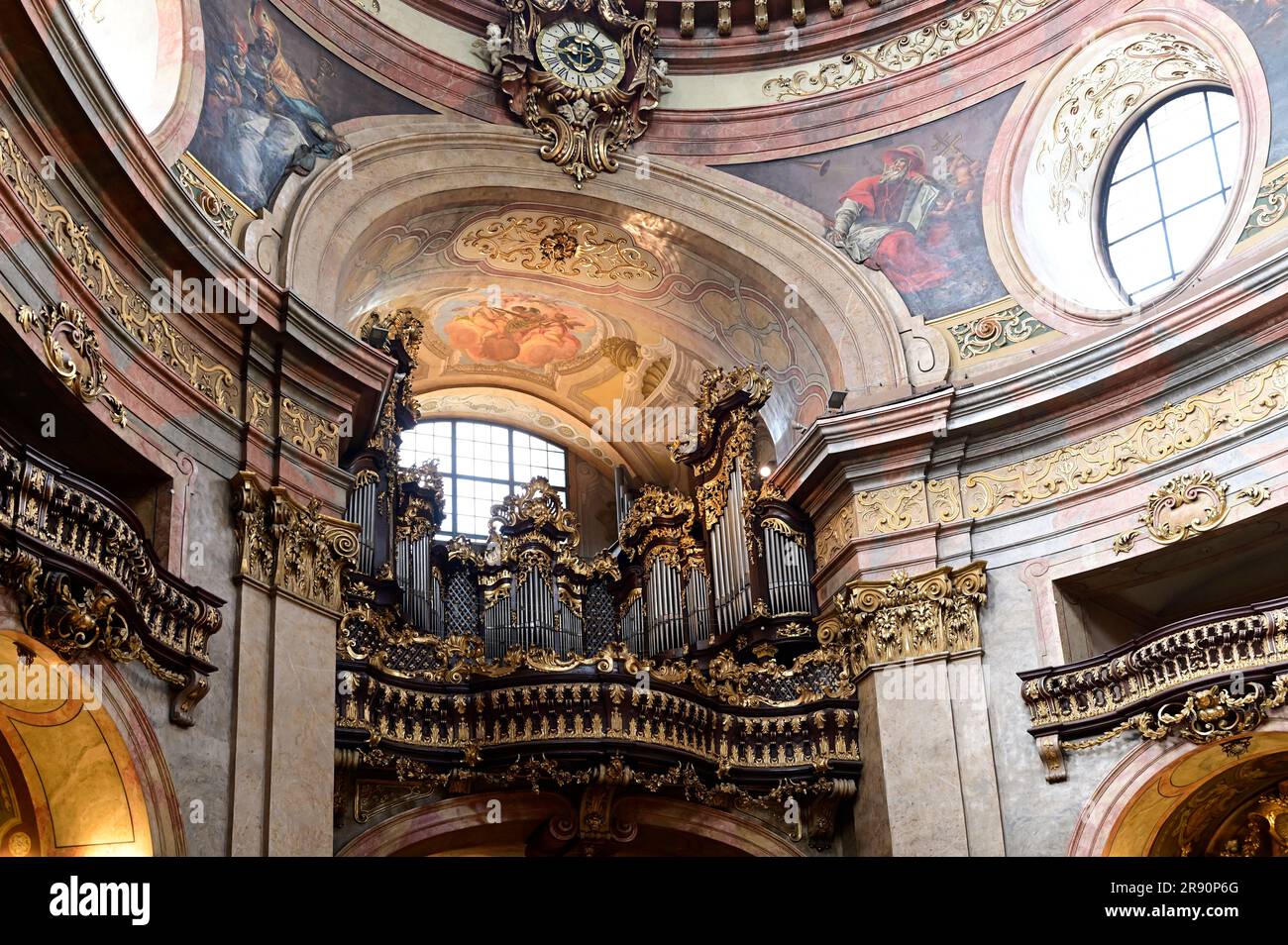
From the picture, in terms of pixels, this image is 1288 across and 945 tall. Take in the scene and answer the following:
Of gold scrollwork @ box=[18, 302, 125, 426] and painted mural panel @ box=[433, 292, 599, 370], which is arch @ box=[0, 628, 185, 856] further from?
painted mural panel @ box=[433, 292, 599, 370]

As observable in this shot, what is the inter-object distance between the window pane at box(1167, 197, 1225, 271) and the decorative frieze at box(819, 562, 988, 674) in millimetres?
3633

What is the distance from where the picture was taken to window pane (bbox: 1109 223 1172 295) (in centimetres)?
1492

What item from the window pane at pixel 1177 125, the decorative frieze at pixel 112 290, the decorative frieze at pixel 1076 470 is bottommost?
the decorative frieze at pixel 1076 470

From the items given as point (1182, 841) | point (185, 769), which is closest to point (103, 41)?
point (185, 769)

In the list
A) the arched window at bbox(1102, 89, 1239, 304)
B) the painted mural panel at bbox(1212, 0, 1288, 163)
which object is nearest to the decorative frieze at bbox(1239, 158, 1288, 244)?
the painted mural panel at bbox(1212, 0, 1288, 163)

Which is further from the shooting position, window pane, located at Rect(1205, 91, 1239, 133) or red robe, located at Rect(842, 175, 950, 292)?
red robe, located at Rect(842, 175, 950, 292)

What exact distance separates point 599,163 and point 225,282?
5.36 meters

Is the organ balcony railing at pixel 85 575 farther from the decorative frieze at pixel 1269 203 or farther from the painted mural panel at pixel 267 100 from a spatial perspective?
the decorative frieze at pixel 1269 203

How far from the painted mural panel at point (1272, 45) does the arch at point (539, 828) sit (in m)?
7.54

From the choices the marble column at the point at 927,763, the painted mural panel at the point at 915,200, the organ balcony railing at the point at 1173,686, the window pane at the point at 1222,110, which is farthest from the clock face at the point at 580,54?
the organ balcony railing at the point at 1173,686

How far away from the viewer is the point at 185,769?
34.1ft

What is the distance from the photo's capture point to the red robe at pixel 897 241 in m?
16.0

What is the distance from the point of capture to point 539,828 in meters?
13.5
